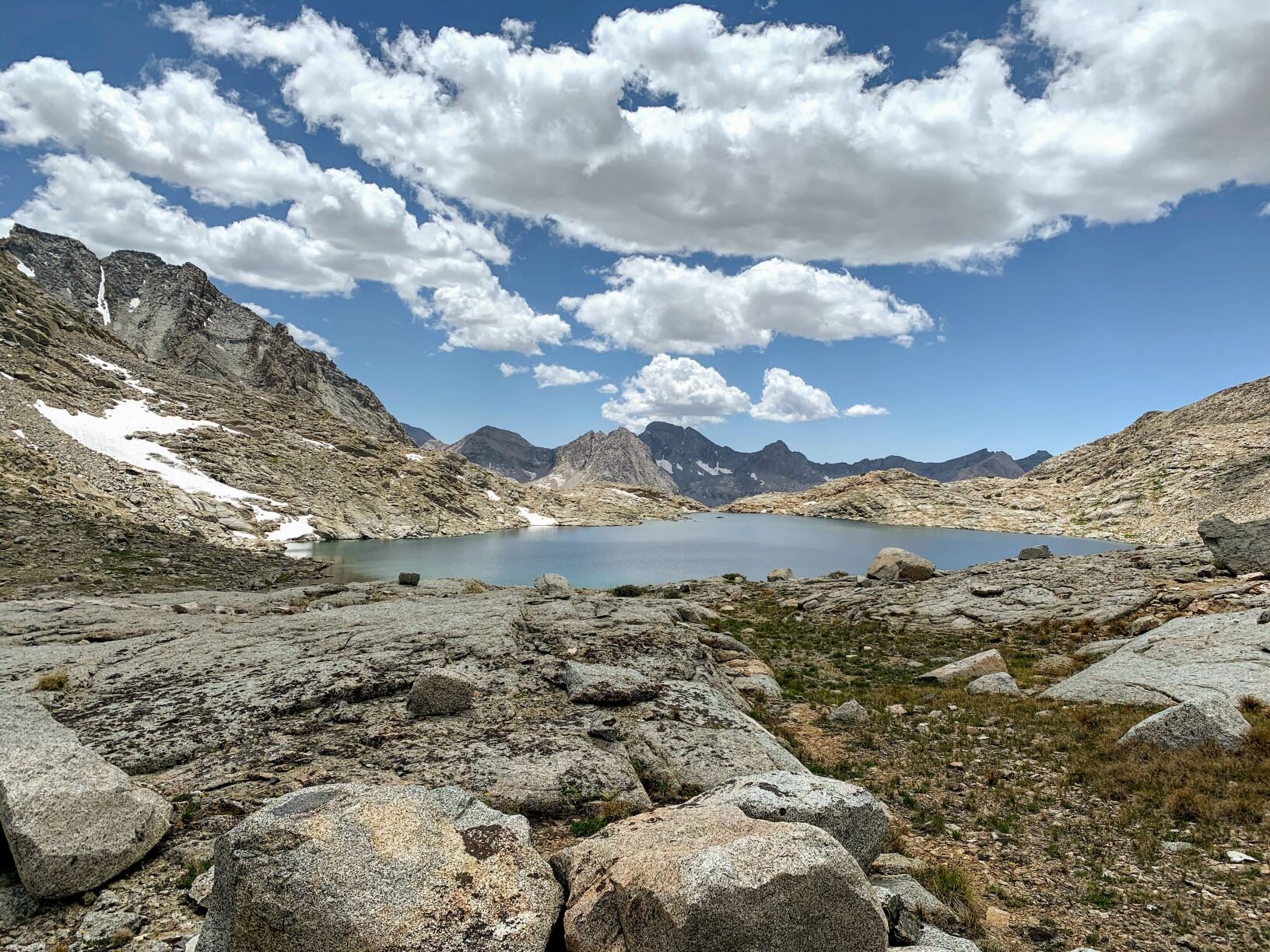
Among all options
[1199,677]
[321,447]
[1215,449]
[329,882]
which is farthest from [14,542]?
[1215,449]

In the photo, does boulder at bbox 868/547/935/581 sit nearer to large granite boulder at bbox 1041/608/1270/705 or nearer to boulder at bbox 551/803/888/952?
large granite boulder at bbox 1041/608/1270/705

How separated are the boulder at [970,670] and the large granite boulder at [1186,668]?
2840mm

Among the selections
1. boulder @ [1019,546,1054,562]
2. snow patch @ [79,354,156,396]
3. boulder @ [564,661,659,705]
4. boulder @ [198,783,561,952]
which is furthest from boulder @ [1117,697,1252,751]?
snow patch @ [79,354,156,396]

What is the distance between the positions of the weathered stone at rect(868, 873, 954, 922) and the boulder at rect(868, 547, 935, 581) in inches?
1825

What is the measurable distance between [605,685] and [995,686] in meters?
16.9

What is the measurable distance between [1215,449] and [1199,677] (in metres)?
224

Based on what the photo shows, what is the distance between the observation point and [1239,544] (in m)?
35.8

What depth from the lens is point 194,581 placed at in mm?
45469

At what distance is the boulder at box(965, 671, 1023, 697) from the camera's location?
22.1 metres

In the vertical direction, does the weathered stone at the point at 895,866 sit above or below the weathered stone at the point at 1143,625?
below

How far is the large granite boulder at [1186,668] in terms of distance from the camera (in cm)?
1800

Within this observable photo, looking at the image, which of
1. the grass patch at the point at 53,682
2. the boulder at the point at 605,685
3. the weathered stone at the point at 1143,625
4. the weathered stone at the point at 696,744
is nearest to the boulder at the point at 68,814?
the grass patch at the point at 53,682

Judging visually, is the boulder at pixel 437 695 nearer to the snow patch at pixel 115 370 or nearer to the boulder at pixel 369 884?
the boulder at pixel 369 884

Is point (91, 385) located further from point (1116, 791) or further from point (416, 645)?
point (1116, 791)
